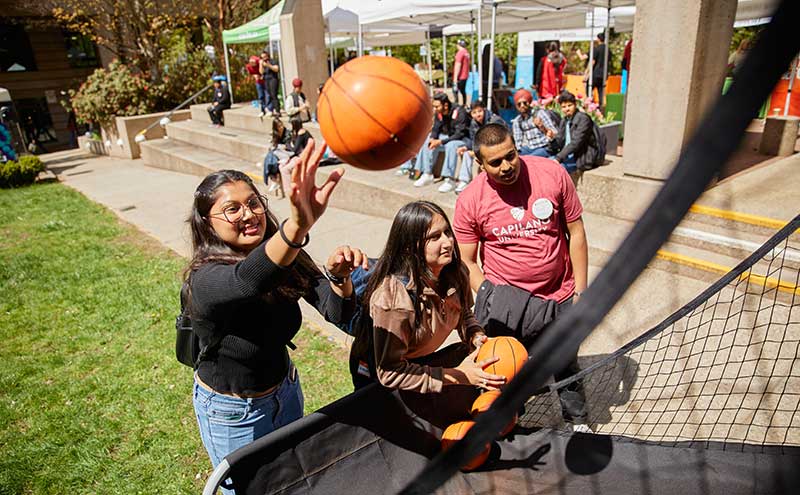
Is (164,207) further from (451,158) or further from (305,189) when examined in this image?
(305,189)

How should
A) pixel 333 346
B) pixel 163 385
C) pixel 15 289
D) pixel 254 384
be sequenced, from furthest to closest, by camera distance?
pixel 15 289 < pixel 333 346 < pixel 163 385 < pixel 254 384

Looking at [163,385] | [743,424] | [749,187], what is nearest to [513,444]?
[743,424]

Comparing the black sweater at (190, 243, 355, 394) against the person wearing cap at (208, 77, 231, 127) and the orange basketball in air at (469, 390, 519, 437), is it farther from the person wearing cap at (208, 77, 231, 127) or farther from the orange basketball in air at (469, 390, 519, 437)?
the person wearing cap at (208, 77, 231, 127)

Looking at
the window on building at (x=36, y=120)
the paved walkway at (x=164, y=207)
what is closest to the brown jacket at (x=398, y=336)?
the paved walkway at (x=164, y=207)

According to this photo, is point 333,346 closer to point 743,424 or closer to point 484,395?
point 484,395

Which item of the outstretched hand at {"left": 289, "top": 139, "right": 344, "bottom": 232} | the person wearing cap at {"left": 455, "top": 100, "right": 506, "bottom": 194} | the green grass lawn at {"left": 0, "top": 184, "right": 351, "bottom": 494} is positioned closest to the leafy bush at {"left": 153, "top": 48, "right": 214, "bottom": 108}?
the green grass lawn at {"left": 0, "top": 184, "right": 351, "bottom": 494}

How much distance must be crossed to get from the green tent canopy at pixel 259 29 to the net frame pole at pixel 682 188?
47.0 ft

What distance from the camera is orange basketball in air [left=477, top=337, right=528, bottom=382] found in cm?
261

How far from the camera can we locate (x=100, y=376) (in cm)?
476

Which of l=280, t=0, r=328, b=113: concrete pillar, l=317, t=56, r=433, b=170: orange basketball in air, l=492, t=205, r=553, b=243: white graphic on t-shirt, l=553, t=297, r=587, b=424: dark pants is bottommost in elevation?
l=553, t=297, r=587, b=424: dark pants

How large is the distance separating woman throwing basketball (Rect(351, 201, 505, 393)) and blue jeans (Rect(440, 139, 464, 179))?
219 inches

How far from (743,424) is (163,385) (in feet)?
13.9

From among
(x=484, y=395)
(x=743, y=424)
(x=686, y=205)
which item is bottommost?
(x=743, y=424)

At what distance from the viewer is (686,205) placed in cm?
74
